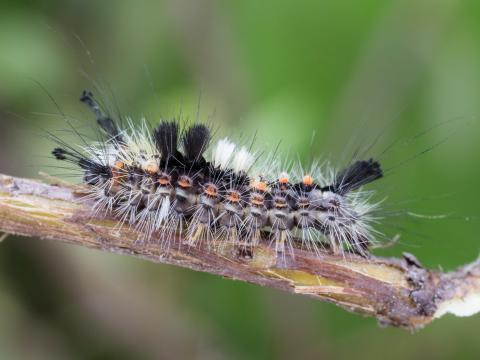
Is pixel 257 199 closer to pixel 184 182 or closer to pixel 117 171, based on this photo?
pixel 184 182

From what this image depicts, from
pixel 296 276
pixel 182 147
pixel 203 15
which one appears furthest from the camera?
pixel 203 15

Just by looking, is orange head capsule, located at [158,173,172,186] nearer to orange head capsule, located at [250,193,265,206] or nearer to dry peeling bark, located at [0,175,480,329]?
dry peeling bark, located at [0,175,480,329]

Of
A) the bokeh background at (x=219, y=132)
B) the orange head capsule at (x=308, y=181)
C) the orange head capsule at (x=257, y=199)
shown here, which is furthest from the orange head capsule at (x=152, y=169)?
the bokeh background at (x=219, y=132)

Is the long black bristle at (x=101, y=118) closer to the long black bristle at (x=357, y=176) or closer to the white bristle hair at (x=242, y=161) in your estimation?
the white bristle hair at (x=242, y=161)

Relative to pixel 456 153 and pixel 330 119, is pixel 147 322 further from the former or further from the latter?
pixel 456 153

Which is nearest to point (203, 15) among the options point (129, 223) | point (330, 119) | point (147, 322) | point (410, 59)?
point (330, 119)

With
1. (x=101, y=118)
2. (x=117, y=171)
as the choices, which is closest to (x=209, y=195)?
(x=117, y=171)
